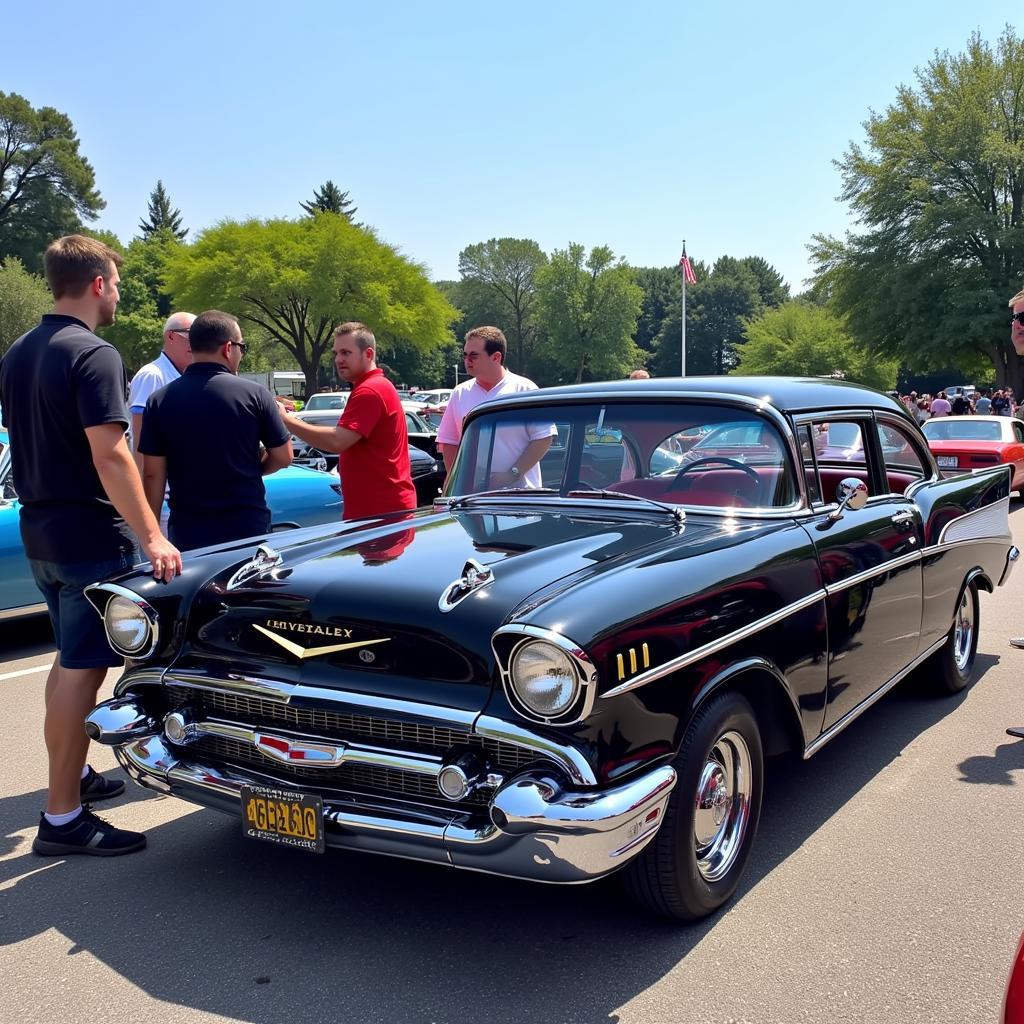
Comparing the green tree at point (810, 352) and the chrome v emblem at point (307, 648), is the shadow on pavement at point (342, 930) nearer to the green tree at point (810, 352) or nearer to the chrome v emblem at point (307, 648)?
the chrome v emblem at point (307, 648)

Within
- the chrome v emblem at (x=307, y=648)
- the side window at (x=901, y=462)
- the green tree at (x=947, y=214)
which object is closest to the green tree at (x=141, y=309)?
the green tree at (x=947, y=214)

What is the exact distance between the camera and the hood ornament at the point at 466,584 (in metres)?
2.76

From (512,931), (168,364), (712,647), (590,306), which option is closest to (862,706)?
(712,647)

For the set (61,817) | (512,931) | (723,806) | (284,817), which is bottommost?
(512,931)

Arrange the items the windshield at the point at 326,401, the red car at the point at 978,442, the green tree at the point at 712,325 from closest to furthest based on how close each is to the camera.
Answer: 1. the red car at the point at 978,442
2. the windshield at the point at 326,401
3. the green tree at the point at 712,325

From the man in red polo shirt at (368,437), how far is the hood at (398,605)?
146cm

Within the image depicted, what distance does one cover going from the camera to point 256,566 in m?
3.27

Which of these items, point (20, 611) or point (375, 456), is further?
point (20, 611)

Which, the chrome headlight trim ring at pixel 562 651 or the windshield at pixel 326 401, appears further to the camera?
the windshield at pixel 326 401

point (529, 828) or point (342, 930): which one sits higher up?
point (529, 828)

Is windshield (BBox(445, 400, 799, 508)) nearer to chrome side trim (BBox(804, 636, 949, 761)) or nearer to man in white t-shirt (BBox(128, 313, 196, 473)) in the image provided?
chrome side trim (BBox(804, 636, 949, 761))

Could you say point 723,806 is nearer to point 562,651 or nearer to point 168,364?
point 562,651

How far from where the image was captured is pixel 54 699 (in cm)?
352

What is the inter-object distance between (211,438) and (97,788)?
1.54 metres
